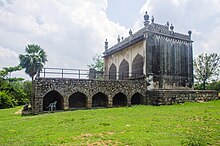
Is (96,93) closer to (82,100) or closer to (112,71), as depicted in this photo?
(82,100)

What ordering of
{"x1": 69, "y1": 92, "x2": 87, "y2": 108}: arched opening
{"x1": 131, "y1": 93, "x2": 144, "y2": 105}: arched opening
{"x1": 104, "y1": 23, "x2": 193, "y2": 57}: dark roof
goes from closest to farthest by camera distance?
{"x1": 69, "y1": 92, "x2": 87, "y2": 108}: arched opening, {"x1": 131, "y1": 93, "x2": 144, "y2": 105}: arched opening, {"x1": 104, "y1": 23, "x2": 193, "y2": 57}: dark roof

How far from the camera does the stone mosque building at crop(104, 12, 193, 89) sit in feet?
72.6

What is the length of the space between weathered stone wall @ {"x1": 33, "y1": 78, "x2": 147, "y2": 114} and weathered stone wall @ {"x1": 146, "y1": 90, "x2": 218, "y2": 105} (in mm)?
1182

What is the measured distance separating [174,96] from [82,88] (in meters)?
8.61

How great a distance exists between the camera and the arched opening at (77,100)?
20469 mm

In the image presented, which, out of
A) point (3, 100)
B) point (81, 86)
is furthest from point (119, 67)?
point (3, 100)

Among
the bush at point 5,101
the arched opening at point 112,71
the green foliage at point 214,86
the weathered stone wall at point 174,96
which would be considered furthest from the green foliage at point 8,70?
the green foliage at point 214,86

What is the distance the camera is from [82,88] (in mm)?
18453

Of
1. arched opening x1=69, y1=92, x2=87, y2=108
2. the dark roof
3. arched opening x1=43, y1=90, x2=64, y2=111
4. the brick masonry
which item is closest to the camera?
the brick masonry

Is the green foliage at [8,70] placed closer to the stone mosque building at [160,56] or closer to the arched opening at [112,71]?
the arched opening at [112,71]

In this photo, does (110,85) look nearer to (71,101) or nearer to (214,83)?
(71,101)

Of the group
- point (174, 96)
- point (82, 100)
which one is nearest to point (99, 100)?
point (82, 100)

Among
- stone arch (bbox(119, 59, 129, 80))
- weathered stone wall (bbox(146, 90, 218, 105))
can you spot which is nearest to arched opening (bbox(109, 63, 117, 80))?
stone arch (bbox(119, 59, 129, 80))

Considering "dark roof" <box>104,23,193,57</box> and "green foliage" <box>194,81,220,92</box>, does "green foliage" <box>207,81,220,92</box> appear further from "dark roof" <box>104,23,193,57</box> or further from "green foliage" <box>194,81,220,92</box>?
"dark roof" <box>104,23,193,57</box>
